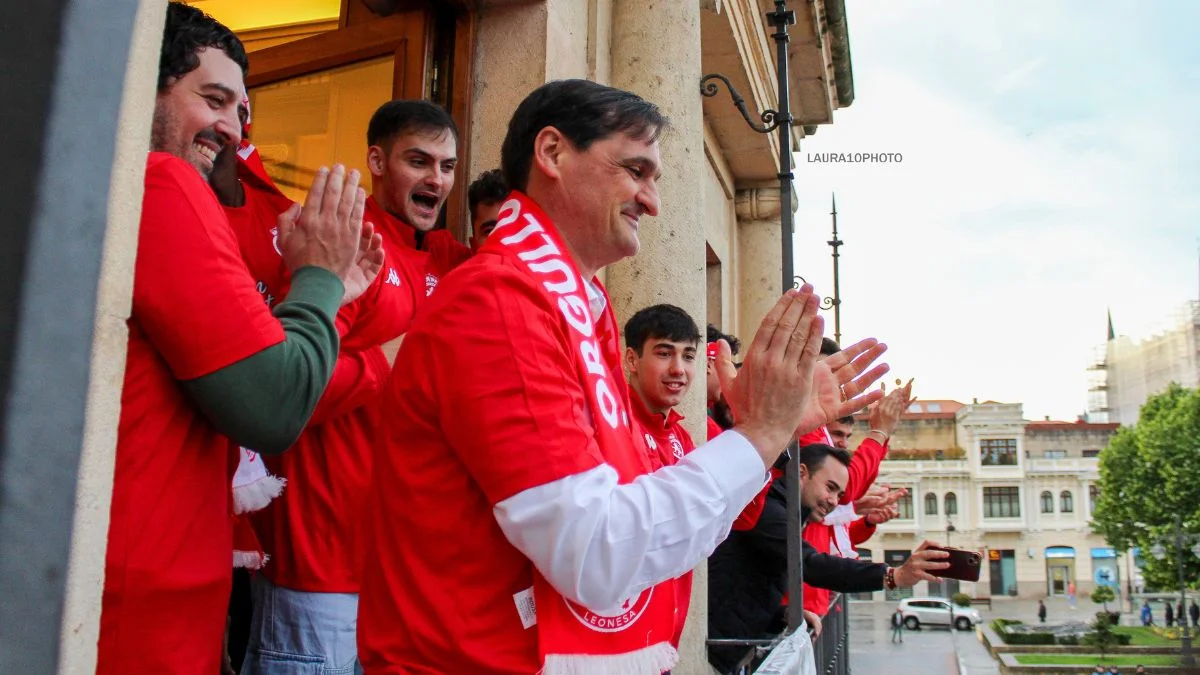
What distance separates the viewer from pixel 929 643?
41281mm

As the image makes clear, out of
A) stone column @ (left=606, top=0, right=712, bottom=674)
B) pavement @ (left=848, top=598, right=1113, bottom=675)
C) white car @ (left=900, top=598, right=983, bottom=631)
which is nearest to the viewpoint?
stone column @ (left=606, top=0, right=712, bottom=674)

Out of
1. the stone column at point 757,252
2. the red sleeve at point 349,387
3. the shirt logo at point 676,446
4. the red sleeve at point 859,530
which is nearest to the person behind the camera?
the red sleeve at point 349,387

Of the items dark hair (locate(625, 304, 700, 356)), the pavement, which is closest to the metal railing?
dark hair (locate(625, 304, 700, 356))

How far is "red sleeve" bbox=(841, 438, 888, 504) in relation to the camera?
625 cm

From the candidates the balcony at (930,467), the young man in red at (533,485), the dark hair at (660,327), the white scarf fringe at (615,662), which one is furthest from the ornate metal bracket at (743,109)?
the balcony at (930,467)

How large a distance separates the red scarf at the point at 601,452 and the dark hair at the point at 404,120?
58.5 inches

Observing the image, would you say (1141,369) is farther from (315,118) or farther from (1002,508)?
(315,118)

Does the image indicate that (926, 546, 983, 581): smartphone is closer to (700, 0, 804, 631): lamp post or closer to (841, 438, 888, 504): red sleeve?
(700, 0, 804, 631): lamp post

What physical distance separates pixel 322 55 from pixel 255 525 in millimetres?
3119

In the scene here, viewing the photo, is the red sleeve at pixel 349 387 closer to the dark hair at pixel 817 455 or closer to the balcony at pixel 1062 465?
the dark hair at pixel 817 455

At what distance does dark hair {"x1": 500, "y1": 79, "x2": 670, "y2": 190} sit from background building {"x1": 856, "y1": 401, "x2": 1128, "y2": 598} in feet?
206

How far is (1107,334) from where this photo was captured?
9194 centimetres

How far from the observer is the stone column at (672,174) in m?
5.29

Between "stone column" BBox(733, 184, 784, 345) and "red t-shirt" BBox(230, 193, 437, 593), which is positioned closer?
"red t-shirt" BBox(230, 193, 437, 593)
